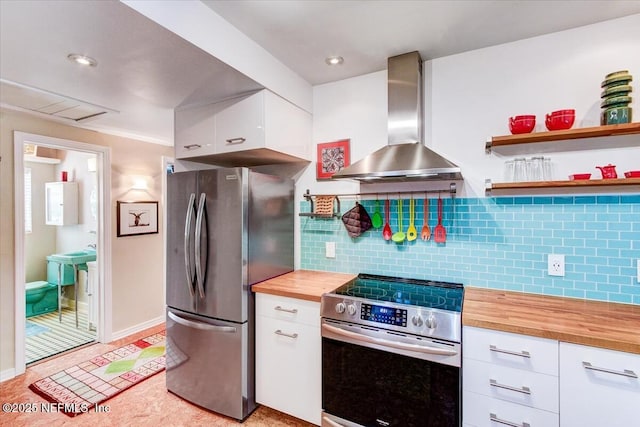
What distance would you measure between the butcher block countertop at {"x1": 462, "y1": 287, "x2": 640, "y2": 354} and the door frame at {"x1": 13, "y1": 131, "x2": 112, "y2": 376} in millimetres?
3392

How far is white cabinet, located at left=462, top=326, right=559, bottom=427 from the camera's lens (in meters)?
1.33

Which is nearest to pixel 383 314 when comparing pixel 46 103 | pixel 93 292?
pixel 46 103

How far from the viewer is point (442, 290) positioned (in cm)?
190

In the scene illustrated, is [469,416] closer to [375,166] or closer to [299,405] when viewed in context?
[299,405]

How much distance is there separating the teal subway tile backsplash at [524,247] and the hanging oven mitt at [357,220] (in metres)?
0.07

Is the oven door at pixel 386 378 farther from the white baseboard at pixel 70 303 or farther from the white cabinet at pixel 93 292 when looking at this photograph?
the white baseboard at pixel 70 303

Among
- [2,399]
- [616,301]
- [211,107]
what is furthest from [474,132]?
[2,399]

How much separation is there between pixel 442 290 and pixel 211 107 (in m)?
2.04

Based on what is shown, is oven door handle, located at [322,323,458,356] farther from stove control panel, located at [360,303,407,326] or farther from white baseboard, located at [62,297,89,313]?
white baseboard, located at [62,297,89,313]

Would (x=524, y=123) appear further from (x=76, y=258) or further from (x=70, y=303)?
(x=70, y=303)

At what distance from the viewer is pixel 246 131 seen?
2094mm

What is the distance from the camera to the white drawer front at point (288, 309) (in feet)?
6.10

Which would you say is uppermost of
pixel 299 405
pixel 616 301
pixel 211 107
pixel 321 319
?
pixel 211 107

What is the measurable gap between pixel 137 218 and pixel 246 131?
7.15ft
